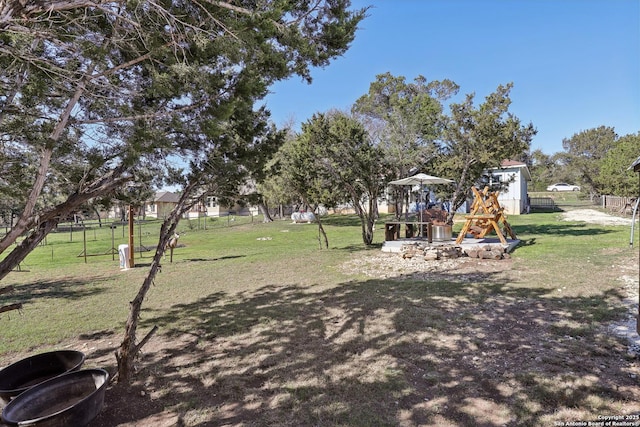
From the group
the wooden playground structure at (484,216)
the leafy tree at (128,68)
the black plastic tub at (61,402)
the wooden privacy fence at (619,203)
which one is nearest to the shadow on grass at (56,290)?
the leafy tree at (128,68)

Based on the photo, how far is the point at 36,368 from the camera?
3658 millimetres

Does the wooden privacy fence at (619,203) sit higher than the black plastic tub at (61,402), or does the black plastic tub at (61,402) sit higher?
the wooden privacy fence at (619,203)

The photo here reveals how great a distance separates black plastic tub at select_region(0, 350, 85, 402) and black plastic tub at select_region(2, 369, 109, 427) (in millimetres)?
171

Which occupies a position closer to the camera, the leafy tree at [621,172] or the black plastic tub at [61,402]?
the black plastic tub at [61,402]

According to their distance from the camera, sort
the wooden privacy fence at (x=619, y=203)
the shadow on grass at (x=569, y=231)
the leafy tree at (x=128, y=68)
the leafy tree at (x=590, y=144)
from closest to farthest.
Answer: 1. the leafy tree at (x=128, y=68)
2. the shadow on grass at (x=569, y=231)
3. the wooden privacy fence at (x=619, y=203)
4. the leafy tree at (x=590, y=144)

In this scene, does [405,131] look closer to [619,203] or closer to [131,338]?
[131,338]

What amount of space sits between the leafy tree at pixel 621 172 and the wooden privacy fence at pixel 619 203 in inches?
15.4

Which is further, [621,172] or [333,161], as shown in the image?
[621,172]

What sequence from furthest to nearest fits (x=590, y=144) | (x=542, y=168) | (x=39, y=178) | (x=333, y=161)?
(x=542, y=168) < (x=590, y=144) < (x=333, y=161) < (x=39, y=178)

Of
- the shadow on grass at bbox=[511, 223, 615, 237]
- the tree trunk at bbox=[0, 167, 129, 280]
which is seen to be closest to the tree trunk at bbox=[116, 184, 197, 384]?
the tree trunk at bbox=[0, 167, 129, 280]

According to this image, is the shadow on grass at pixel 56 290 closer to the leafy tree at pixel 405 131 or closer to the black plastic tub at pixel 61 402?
the black plastic tub at pixel 61 402

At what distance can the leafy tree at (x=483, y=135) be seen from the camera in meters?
11.8

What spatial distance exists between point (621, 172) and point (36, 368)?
3033 cm

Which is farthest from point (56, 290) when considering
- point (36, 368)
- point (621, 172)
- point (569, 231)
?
point (621, 172)
